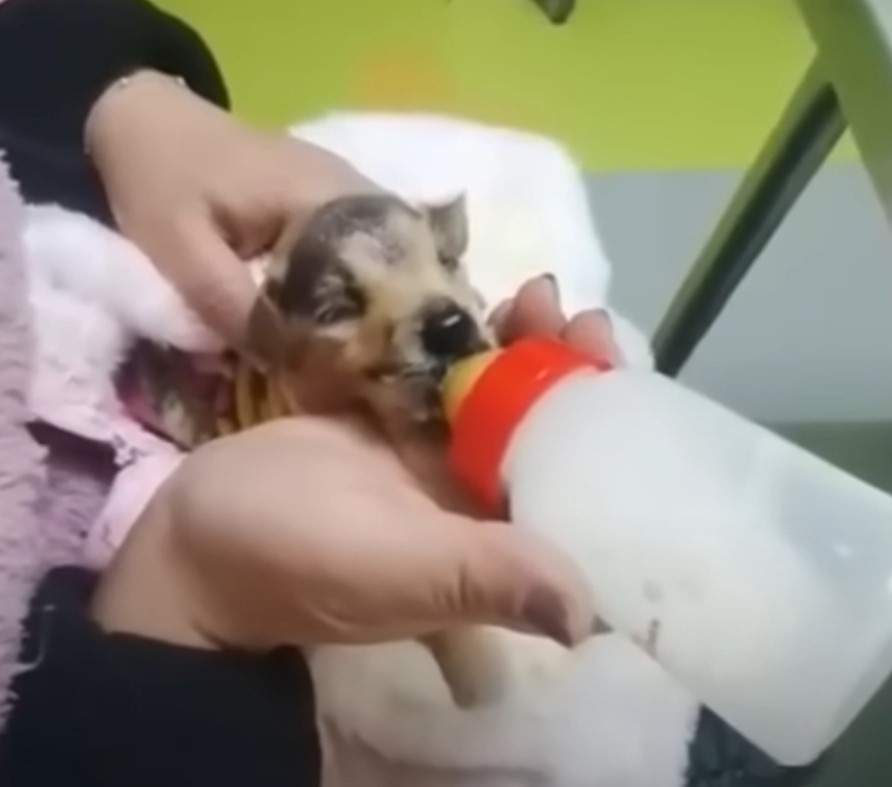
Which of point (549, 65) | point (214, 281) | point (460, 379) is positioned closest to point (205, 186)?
point (214, 281)

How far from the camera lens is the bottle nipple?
424 millimetres

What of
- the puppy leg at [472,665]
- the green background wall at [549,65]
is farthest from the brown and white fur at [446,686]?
the green background wall at [549,65]

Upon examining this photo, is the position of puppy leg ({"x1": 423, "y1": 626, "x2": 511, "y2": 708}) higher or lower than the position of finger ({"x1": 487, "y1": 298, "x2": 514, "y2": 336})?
lower

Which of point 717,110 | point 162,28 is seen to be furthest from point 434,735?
point 717,110

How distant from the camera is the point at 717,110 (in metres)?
1.03

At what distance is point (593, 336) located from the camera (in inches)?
18.8

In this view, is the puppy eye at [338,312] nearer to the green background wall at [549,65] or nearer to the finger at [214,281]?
the finger at [214,281]

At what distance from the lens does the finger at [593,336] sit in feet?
1.53

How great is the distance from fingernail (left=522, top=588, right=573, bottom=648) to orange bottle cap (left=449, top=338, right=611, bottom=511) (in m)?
0.05

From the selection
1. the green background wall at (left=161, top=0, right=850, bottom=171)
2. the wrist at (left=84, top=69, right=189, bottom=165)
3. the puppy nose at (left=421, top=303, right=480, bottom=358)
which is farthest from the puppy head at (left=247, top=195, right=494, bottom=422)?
the green background wall at (left=161, top=0, right=850, bottom=171)

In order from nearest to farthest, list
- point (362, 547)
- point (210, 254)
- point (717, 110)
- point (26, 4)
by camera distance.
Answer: point (362, 547) → point (210, 254) → point (26, 4) → point (717, 110)

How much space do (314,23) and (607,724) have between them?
0.70 metres

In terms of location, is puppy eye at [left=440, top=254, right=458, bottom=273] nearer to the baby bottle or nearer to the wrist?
the baby bottle

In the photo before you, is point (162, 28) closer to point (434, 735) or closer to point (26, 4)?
point (26, 4)
